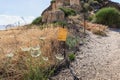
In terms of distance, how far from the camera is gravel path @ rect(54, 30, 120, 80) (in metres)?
7.53

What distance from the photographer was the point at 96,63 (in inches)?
330

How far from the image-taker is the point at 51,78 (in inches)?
286

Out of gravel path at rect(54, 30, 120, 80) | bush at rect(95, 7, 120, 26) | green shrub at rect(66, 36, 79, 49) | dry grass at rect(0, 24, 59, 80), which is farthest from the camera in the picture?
bush at rect(95, 7, 120, 26)

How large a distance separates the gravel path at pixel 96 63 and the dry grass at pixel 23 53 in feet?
1.86

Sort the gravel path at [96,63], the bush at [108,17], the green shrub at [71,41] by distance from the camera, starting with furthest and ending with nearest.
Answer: the bush at [108,17] < the green shrub at [71,41] < the gravel path at [96,63]

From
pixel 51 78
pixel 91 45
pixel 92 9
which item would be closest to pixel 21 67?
pixel 51 78

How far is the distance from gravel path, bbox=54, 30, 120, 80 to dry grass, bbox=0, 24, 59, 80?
568mm

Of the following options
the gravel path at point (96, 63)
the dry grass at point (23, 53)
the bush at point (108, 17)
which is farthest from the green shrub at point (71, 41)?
the bush at point (108, 17)

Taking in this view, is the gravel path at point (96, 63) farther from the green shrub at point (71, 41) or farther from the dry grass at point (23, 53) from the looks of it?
the dry grass at point (23, 53)

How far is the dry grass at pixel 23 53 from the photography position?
672cm

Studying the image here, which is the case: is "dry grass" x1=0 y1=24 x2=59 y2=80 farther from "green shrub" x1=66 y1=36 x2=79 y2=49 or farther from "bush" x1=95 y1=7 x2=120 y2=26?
"bush" x1=95 y1=7 x2=120 y2=26

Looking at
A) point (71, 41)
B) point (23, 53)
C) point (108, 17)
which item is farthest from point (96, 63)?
point (108, 17)

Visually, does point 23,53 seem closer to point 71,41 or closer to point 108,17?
point 71,41

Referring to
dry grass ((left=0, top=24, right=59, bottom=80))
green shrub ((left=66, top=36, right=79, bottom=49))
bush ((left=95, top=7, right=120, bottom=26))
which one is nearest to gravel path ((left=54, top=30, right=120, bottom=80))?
green shrub ((left=66, top=36, right=79, bottom=49))
